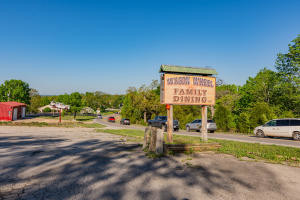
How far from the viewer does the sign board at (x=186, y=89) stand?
9.96 meters

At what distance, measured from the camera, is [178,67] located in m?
10.3

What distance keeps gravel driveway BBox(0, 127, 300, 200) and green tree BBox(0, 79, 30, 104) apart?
61594 mm

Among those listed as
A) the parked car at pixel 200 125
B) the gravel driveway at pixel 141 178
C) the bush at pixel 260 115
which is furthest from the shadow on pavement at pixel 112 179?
the bush at pixel 260 115

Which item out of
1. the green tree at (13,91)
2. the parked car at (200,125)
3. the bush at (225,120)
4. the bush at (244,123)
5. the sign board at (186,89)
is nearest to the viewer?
the sign board at (186,89)

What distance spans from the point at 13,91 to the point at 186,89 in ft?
213

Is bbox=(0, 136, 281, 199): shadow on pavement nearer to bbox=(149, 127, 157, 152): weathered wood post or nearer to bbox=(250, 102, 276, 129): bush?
bbox=(149, 127, 157, 152): weathered wood post

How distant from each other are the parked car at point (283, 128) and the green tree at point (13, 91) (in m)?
66.1

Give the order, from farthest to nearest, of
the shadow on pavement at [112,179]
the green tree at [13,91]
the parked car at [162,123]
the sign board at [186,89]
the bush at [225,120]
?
1. the green tree at [13,91]
2. the bush at [225,120]
3. the parked car at [162,123]
4. the sign board at [186,89]
5. the shadow on pavement at [112,179]

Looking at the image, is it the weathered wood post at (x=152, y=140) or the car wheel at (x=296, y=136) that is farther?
the car wheel at (x=296, y=136)

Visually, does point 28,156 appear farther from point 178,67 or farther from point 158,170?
point 178,67

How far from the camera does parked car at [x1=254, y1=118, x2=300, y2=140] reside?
598 inches

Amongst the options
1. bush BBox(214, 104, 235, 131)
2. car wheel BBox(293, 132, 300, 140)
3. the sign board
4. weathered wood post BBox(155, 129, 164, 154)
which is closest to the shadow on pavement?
weathered wood post BBox(155, 129, 164, 154)

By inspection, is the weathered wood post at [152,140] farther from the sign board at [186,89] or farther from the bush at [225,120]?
the bush at [225,120]

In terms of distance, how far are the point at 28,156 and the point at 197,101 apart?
28.4ft
